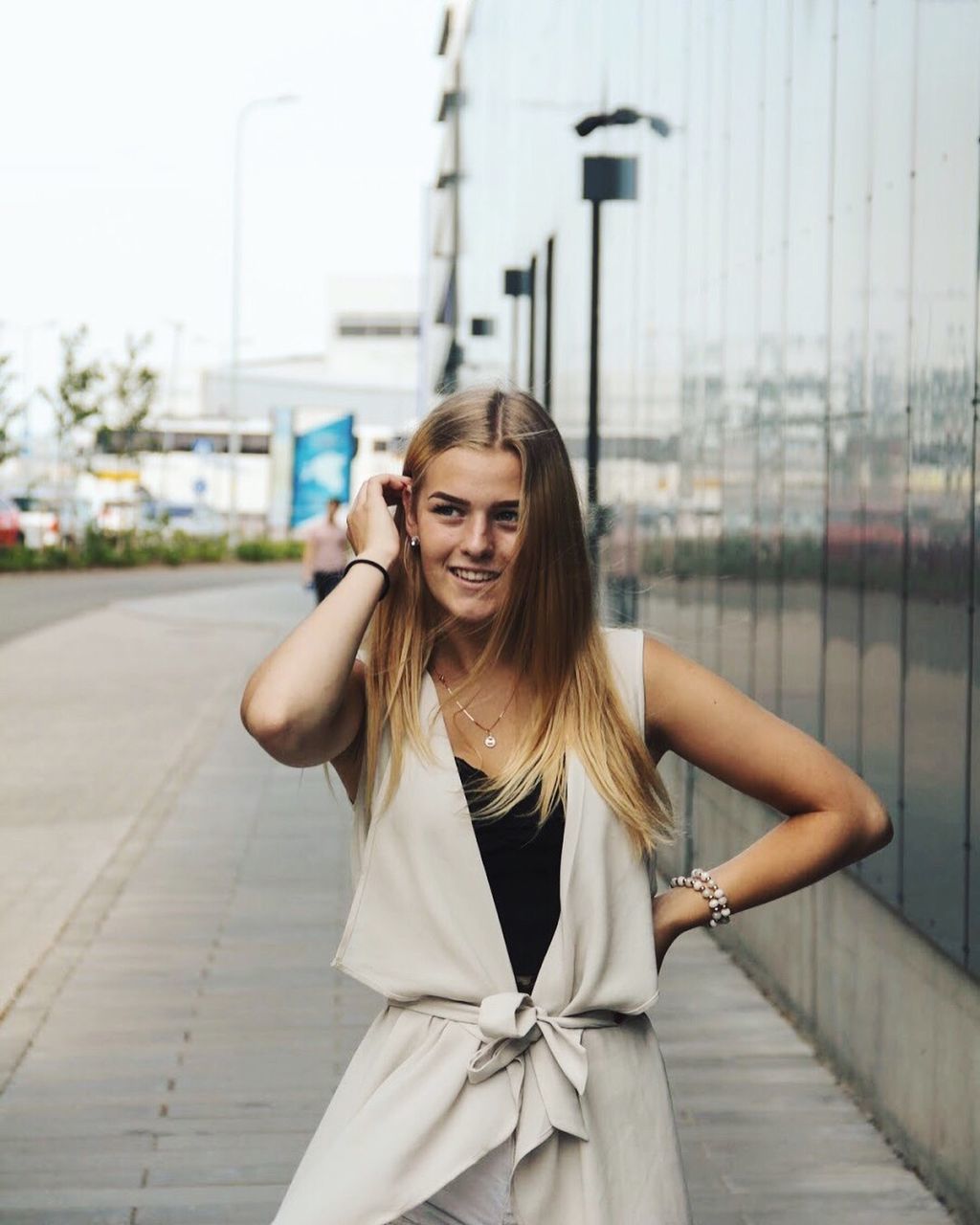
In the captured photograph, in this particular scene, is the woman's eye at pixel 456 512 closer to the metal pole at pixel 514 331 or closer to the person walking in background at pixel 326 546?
the metal pole at pixel 514 331

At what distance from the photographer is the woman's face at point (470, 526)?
8.30ft

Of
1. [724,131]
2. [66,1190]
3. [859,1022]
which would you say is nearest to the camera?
[66,1190]

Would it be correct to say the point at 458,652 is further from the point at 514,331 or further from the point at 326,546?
the point at 326,546

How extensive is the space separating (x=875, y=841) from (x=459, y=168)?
107ft

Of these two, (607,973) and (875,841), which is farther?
(875,841)

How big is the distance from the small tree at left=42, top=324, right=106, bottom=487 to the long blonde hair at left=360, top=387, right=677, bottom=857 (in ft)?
174

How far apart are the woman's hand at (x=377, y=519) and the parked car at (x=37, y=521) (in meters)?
50.3

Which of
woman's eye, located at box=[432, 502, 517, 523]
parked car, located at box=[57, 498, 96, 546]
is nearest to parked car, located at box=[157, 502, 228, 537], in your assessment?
parked car, located at box=[57, 498, 96, 546]

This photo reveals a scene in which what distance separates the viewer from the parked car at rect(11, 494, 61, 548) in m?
56.1

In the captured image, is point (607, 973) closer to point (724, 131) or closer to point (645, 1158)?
point (645, 1158)

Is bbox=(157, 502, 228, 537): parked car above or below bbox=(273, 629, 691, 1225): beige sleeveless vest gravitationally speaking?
above

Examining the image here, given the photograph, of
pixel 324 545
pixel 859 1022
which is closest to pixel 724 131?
pixel 859 1022

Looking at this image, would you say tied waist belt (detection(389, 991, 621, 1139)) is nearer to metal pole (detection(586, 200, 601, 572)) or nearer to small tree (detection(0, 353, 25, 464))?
metal pole (detection(586, 200, 601, 572))

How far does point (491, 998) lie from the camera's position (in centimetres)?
240
